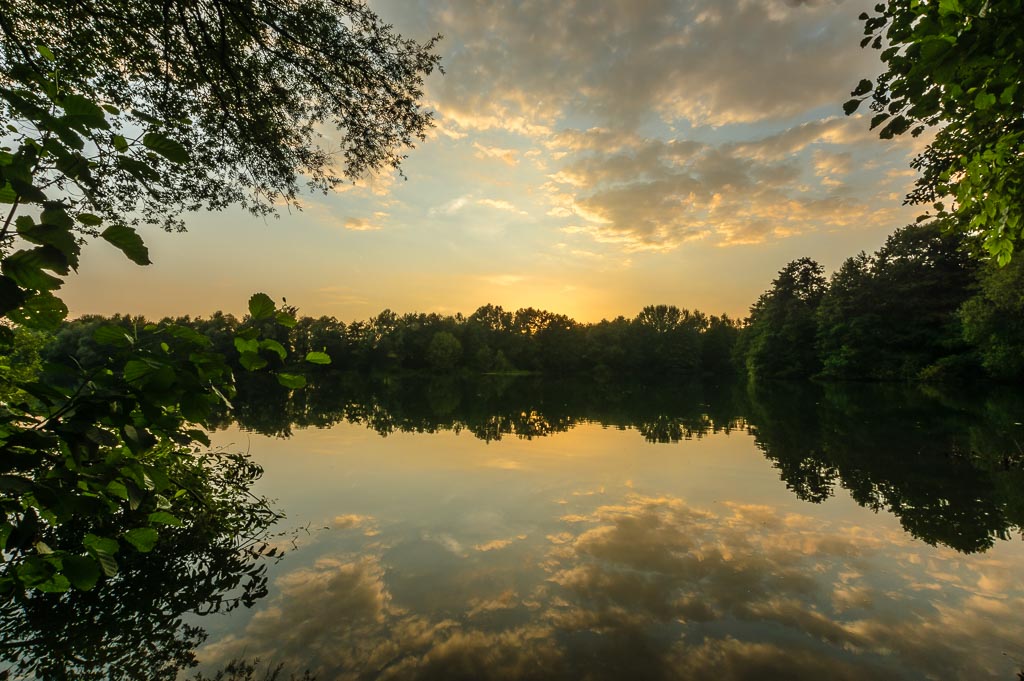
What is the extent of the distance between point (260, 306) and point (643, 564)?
7618mm

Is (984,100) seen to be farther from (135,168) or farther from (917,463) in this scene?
(917,463)

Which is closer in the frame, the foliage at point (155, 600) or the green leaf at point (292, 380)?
the green leaf at point (292, 380)

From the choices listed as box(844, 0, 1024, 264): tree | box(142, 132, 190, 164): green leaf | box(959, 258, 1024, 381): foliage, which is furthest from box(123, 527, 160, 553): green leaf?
box(959, 258, 1024, 381): foliage

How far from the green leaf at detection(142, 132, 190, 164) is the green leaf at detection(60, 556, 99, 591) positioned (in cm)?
150

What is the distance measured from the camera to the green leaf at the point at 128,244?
1588 millimetres

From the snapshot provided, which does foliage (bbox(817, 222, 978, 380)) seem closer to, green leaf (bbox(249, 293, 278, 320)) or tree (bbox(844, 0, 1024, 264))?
tree (bbox(844, 0, 1024, 264))

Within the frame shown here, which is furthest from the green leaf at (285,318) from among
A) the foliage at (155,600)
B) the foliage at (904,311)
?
Answer: the foliage at (904,311)

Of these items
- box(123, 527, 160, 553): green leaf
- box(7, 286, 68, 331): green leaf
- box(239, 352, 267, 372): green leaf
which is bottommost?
box(123, 527, 160, 553): green leaf

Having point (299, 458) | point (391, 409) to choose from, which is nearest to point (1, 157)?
point (299, 458)

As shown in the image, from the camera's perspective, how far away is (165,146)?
6.06ft

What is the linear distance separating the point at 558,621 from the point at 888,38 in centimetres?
828

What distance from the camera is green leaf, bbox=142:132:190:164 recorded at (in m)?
1.80

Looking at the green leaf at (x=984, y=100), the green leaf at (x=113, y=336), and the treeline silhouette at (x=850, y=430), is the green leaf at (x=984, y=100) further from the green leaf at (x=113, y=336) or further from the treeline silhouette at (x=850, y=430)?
the treeline silhouette at (x=850, y=430)

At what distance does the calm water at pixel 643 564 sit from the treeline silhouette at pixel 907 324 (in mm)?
31598
